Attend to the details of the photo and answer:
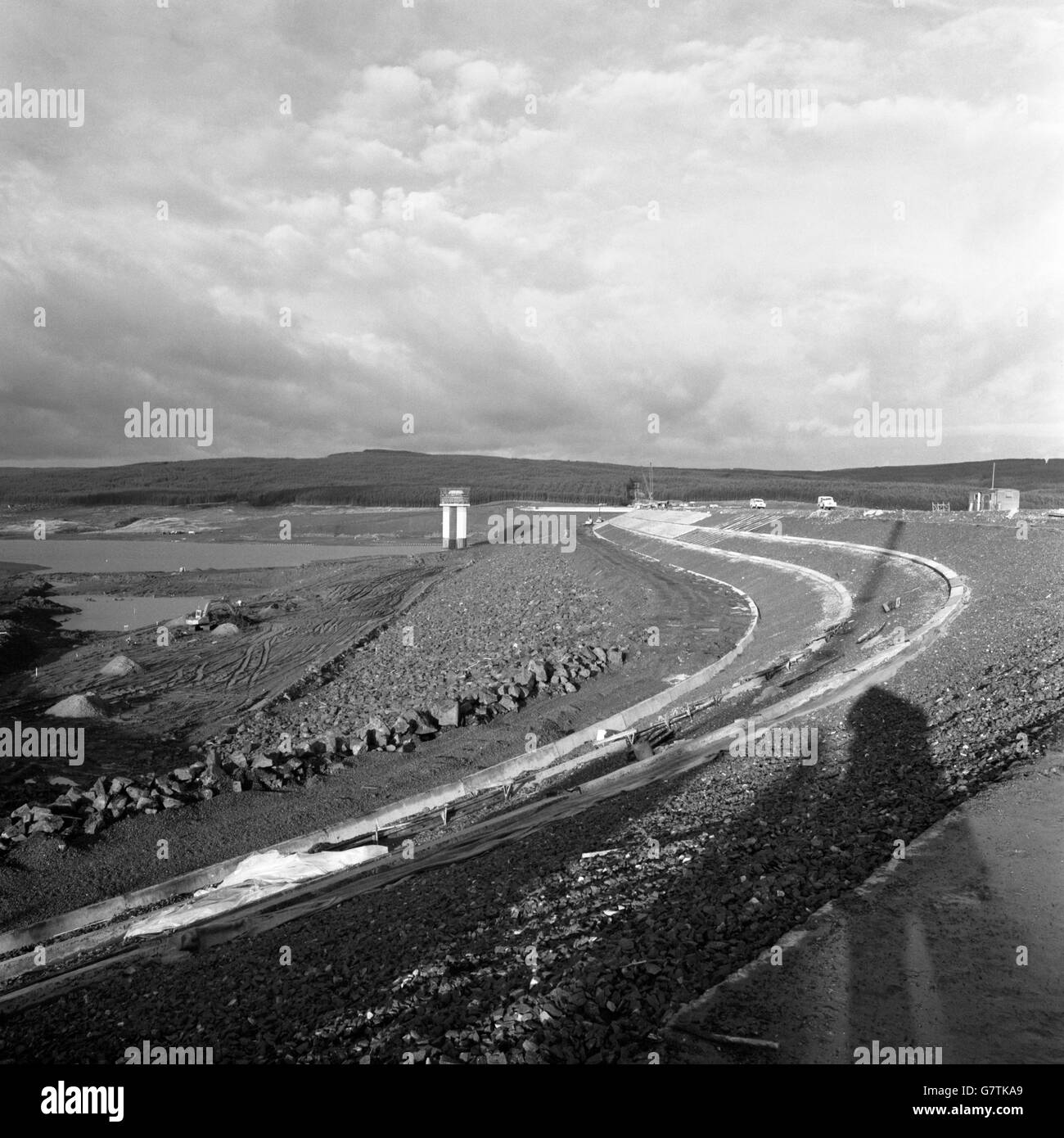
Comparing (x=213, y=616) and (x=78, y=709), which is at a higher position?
(x=213, y=616)

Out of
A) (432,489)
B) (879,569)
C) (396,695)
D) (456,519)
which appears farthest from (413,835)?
(432,489)

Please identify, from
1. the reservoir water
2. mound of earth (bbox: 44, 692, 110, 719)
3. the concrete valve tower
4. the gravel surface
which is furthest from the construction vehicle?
the concrete valve tower

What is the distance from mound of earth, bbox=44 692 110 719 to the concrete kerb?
10.2m

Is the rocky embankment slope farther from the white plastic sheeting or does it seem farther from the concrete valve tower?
the concrete valve tower

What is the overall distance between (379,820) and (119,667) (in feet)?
50.8

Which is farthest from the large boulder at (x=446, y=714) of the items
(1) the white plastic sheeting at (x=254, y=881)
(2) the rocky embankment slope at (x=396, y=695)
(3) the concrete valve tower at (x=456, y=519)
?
(3) the concrete valve tower at (x=456, y=519)

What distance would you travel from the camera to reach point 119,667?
79.9ft

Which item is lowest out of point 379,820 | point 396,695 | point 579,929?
point 379,820

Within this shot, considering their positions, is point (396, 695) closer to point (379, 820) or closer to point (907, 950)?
point (379, 820)

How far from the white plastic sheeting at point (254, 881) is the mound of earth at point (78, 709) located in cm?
1063

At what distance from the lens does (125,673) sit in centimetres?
2402

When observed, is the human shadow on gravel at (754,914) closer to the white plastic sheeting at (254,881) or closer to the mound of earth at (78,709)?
the white plastic sheeting at (254,881)

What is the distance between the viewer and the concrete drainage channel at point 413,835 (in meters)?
8.42
